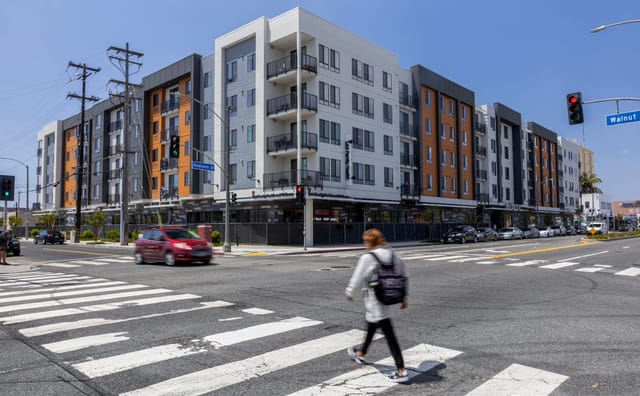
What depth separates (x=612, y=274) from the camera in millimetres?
14969

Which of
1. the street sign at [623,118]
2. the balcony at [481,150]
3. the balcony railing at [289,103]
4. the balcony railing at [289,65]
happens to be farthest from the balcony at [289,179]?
the balcony at [481,150]

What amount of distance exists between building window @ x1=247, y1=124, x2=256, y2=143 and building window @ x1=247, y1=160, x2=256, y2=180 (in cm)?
179

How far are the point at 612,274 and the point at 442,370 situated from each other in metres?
12.8

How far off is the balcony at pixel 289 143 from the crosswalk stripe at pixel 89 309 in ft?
80.6

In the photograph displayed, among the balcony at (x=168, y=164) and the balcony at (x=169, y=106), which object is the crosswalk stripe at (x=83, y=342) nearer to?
the balcony at (x=168, y=164)

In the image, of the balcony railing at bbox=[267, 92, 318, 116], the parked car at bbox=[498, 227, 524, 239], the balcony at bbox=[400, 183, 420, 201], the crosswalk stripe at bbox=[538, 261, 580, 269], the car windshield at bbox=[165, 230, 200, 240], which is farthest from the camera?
the parked car at bbox=[498, 227, 524, 239]

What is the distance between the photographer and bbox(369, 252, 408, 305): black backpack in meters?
4.86

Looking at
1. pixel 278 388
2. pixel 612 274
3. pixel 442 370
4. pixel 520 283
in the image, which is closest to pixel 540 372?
pixel 442 370

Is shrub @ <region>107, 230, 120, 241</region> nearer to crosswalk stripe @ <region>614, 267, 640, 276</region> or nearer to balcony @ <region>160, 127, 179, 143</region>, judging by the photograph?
balcony @ <region>160, 127, 179, 143</region>

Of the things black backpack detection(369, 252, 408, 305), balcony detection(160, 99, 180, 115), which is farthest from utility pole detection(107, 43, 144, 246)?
black backpack detection(369, 252, 408, 305)

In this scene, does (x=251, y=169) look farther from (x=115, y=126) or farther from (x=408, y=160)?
(x=115, y=126)

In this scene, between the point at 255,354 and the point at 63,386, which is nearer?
the point at 63,386

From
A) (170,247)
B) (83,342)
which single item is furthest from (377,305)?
(170,247)

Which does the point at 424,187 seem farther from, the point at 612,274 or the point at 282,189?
the point at 612,274
